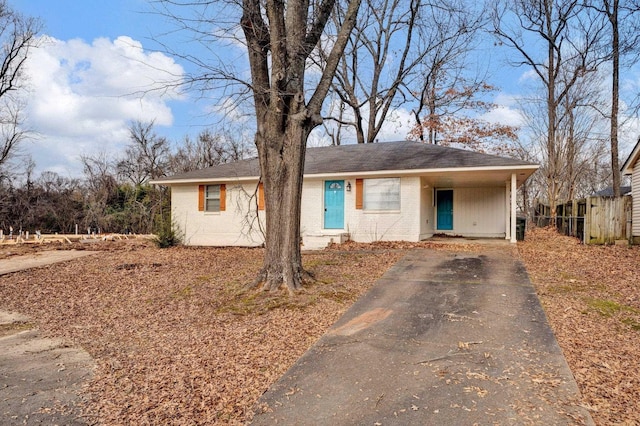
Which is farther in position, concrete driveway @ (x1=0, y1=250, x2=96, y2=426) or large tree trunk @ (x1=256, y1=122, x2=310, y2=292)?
large tree trunk @ (x1=256, y1=122, x2=310, y2=292)

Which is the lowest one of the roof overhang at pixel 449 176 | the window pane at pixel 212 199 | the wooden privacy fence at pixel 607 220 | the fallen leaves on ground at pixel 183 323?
the fallen leaves on ground at pixel 183 323

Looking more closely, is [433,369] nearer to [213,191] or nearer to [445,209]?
[213,191]

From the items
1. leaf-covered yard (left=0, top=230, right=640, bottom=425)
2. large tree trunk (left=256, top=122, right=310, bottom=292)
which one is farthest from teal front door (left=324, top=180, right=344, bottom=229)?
large tree trunk (left=256, top=122, right=310, bottom=292)

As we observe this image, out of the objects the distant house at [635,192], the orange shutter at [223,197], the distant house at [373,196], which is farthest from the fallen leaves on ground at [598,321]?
the orange shutter at [223,197]

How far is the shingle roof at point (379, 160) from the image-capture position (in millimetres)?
11430

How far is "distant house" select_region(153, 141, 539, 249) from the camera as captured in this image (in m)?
12.1

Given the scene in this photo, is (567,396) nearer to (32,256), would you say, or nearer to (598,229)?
(598,229)

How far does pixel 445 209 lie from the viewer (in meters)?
15.3

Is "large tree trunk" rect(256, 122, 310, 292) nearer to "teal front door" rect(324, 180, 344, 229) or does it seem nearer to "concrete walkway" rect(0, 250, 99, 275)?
"teal front door" rect(324, 180, 344, 229)

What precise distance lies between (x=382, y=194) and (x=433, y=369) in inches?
366

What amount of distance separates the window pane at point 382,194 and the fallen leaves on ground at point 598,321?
4218 millimetres

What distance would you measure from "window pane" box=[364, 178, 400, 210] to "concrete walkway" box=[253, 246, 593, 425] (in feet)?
21.6

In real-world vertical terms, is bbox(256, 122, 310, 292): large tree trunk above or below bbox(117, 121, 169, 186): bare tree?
below

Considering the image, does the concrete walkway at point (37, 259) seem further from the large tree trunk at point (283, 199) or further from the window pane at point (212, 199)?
the large tree trunk at point (283, 199)
